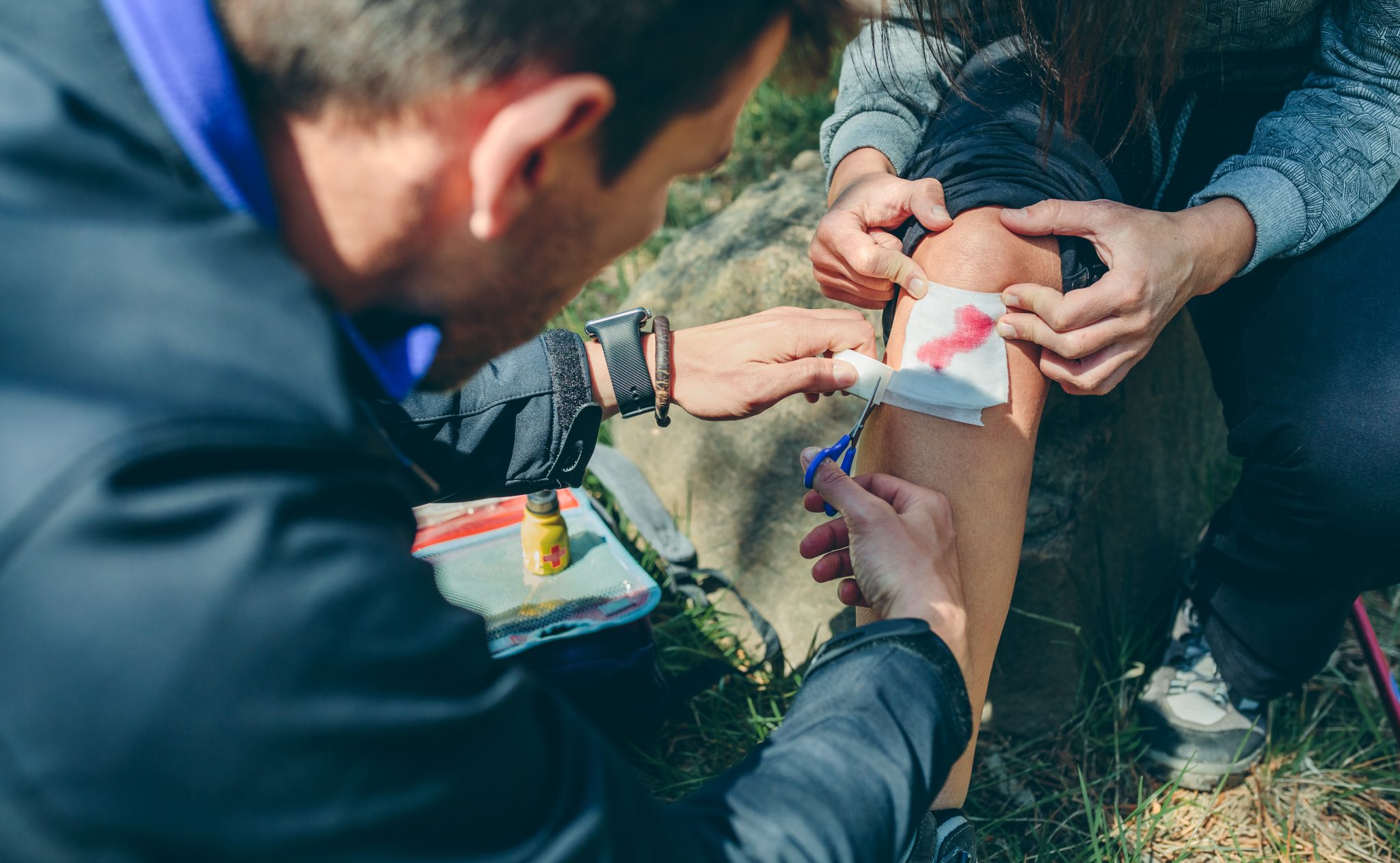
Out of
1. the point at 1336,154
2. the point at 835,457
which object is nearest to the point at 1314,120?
the point at 1336,154

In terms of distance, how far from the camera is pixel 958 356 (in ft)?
4.51

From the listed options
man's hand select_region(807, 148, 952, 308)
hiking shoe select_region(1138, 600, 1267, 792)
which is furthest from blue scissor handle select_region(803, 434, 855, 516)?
hiking shoe select_region(1138, 600, 1267, 792)

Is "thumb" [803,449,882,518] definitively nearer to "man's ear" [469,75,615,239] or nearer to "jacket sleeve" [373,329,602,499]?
"jacket sleeve" [373,329,602,499]

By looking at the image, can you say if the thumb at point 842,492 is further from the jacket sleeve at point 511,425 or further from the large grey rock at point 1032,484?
the large grey rock at point 1032,484

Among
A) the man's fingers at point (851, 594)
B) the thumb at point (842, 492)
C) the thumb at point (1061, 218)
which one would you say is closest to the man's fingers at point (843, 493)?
the thumb at point (842, 492)

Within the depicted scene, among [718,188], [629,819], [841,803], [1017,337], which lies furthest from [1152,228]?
[718,188]

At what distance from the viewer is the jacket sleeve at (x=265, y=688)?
60cm

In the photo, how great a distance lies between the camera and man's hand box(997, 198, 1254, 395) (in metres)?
1.33

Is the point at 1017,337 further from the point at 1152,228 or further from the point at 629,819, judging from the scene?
the point at 629,819

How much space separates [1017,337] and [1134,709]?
38.6 inches

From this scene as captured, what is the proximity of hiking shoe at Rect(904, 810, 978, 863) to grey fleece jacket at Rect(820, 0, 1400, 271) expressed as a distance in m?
0.96

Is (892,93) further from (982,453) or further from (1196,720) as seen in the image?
(1196,720)

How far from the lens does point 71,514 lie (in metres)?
0.59

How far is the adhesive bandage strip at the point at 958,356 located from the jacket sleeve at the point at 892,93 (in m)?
0.39
